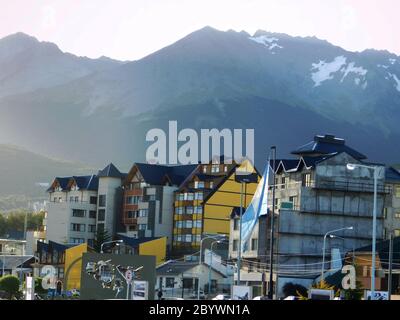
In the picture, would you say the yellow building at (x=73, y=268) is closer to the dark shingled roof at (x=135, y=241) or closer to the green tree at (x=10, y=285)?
the dark shingled roof at (x=135, y=241)

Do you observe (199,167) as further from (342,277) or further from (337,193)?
(342,277)

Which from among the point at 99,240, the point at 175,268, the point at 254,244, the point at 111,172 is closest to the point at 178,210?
the point at 99,240

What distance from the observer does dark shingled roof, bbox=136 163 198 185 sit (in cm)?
14088

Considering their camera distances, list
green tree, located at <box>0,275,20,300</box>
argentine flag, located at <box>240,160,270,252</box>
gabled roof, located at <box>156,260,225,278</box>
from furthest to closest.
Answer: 1. gabled roof, located at <box>156,260,225,278</box>
2. argentine flag, located at <box>240,160,270,252</box>
3. green tree, located at <box>0,275,20,300</box>

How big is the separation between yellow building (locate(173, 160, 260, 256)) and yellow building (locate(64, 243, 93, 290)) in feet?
47.7

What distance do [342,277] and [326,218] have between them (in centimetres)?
1545

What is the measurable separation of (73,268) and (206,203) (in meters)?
23.2

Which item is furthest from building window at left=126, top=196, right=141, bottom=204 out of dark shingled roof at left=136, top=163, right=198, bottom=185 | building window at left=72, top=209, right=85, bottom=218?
building window at left=72, top=209, right=85, bottom=218

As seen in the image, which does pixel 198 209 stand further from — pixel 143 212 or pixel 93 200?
pixel 93 200

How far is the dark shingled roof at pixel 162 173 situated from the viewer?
140875 mm

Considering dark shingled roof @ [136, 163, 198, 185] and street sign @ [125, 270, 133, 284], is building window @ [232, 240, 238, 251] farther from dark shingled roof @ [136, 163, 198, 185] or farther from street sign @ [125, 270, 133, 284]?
street sign @ [125, 270, 133, 284]

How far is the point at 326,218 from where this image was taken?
103 metres

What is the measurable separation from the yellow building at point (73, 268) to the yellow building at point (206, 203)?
14.5 meters
